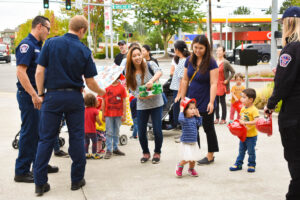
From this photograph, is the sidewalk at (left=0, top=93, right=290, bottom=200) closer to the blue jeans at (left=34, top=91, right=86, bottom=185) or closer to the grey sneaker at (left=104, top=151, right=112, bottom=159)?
the grey sneaker at (left=104, top=151, right=112, bottom=159)

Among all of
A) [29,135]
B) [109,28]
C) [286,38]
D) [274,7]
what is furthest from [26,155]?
[109,28]

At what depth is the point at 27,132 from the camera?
525 cm

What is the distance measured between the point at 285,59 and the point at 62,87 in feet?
8.25

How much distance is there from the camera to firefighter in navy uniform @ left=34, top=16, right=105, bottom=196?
15.4 feet

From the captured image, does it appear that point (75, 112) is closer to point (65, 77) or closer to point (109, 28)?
point (65, 77)

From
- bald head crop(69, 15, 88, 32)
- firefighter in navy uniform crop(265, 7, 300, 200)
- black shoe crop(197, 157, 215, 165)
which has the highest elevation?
bald head crop(69, 15, 88, 32)

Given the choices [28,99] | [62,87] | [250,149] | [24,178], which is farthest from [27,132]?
[250,149]

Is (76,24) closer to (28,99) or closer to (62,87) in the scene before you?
(62,87)

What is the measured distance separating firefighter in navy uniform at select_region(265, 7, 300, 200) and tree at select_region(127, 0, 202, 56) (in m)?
44.0

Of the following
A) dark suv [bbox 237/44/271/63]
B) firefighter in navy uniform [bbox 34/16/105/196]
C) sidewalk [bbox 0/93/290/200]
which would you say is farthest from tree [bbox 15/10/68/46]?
firefighter in navy uniform [bbox 34/16/105/196]

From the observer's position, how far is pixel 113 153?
6.88 meters

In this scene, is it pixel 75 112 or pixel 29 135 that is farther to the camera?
pixel 29 135

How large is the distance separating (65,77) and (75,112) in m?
0.46

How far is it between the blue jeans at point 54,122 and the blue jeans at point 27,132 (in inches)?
18.3
